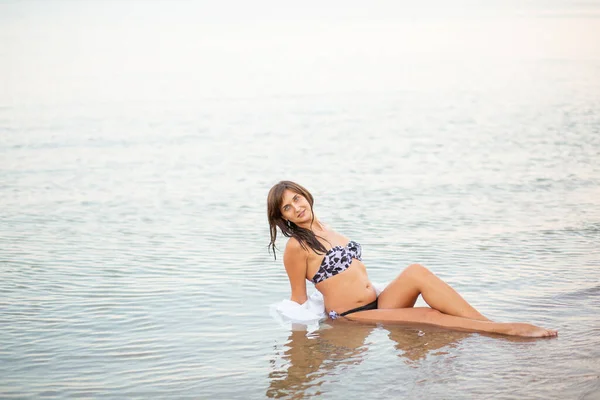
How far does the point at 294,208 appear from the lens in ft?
19.5

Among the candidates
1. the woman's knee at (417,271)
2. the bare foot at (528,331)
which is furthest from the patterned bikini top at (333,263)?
the bare foot at (528,331)

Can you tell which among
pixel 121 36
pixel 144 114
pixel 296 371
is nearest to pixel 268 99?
pixel 144 114

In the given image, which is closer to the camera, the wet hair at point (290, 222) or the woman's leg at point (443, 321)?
the woman's leg at point (443, 321)

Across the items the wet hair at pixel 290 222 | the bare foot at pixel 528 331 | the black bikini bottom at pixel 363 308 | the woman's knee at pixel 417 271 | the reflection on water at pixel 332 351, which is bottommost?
the reflection on water at pixel 332 351

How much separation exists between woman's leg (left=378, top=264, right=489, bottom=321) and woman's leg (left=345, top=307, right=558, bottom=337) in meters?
0.06

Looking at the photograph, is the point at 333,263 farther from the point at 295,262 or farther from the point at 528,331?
the point at 528,331

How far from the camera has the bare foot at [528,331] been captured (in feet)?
17.5

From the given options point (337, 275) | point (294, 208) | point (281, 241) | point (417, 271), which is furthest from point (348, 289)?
point (281, 241)

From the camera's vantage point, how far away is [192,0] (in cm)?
4081

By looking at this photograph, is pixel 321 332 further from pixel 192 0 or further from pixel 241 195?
pixel 192 0

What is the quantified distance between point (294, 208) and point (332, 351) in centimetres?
108

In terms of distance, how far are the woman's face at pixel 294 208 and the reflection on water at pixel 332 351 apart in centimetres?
80

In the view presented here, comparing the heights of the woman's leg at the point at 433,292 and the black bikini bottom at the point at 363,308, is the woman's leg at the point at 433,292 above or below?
above

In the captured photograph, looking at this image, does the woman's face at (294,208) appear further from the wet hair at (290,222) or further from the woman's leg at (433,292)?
the woman's leg at (433,292)
